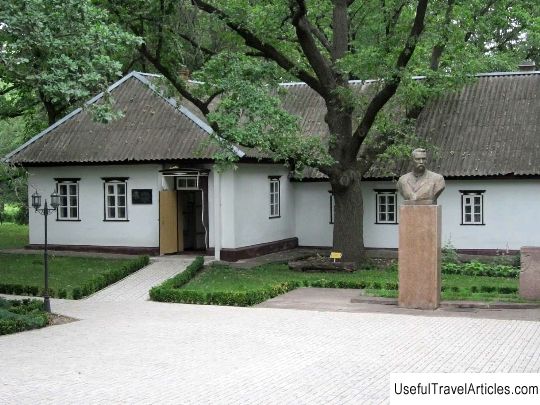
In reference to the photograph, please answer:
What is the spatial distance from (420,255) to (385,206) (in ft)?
35.7

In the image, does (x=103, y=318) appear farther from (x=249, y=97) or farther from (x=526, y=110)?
(x=526, y=110)

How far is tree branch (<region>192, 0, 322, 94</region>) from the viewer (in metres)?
21.1

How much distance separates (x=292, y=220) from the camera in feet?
92.0

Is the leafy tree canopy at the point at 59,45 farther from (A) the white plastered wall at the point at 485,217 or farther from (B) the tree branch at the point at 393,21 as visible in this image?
(A) the white plastered wall at the point at 485,217

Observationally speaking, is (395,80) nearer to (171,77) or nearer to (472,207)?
(171,77)

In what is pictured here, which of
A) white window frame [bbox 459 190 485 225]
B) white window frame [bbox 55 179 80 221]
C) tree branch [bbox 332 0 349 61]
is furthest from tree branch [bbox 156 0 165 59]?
white window frame [bbox 459 190 485 225]

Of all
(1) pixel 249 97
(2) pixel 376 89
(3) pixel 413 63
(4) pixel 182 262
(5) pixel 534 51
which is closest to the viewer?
(1) pixel 249 97

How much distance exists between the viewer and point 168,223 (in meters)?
24.7

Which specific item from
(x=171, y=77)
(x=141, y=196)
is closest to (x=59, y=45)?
(x=171, y=77)

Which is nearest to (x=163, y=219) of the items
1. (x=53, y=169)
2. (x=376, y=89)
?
(x=53, y=169)

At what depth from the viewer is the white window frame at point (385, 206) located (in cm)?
2647

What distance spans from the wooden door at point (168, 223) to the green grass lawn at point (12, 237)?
7.48m

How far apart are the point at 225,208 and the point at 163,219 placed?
2.24 m

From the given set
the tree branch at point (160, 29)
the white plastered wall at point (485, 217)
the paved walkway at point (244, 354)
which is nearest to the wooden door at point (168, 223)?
the tree branch at point (160, 29)
